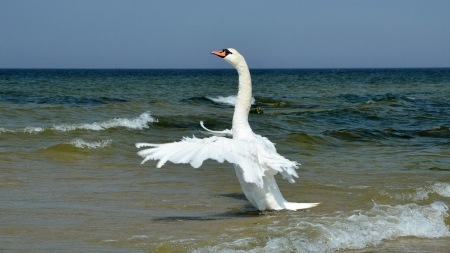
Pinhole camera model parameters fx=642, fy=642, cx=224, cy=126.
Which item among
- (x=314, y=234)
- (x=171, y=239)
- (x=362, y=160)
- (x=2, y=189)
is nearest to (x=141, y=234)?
(x=171, y=239)

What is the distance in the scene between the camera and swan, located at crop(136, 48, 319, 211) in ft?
16.8

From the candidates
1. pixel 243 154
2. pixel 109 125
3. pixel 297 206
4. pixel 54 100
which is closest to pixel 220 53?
pixel 243 154

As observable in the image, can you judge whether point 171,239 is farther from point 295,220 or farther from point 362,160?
point 362,160

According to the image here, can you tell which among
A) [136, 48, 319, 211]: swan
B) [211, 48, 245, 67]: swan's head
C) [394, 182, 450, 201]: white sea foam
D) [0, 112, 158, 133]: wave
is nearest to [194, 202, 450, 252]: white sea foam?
[136, 48, 319, 211]: swan

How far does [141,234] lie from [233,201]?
2.07m

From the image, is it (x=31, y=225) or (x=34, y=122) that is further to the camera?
(x=34, y=122)

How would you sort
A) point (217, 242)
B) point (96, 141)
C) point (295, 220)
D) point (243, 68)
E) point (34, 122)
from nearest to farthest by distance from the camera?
point (217, 242), point (295, 220), point (243, 68), point (96, 141), point (34, 122)

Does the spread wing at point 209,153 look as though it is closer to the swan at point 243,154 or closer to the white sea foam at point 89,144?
the swan at point 243,154

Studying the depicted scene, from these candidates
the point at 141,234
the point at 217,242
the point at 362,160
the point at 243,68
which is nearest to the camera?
the point at 217,242

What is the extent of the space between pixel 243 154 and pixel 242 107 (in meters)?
0.98

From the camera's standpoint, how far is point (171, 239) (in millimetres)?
5578

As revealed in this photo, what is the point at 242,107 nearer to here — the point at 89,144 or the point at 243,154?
the point at 243,154

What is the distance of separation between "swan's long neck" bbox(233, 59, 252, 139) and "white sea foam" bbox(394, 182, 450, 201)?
242 centimetres

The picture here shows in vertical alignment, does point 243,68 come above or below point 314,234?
above
